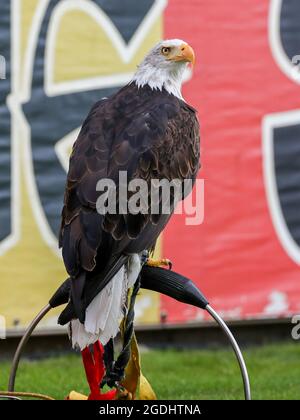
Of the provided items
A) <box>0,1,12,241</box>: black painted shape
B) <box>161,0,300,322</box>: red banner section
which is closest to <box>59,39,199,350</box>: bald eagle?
<box>0,1,12,241</box>: black painted shape

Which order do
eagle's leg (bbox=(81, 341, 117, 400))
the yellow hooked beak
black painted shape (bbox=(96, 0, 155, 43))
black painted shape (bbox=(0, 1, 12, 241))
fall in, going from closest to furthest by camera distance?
eagle's leg (bbox=(81, 341, 117, 400))
the yellow hooked beak
black painted shape (bbox=(0, 1, 12, 241))
black painted shape (bbox=(96, 0, 155, 43))

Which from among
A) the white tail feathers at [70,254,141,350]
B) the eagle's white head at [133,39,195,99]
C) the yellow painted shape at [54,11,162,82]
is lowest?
the white tail feathers at [70,254,141,350]

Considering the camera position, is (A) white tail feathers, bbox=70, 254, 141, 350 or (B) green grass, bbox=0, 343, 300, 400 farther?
(B) green grass, bbox=0, 343, 300, 400

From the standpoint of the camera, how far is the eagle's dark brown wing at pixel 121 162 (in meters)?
3.88

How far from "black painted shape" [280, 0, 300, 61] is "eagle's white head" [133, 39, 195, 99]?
10.6 ft

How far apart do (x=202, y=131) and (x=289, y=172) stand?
859 millimetres

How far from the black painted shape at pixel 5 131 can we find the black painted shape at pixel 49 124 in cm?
19

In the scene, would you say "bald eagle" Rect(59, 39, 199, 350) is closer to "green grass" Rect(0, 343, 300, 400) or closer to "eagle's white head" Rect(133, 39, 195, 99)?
"eagle's white head" Rect(133, 39, 195, 99)

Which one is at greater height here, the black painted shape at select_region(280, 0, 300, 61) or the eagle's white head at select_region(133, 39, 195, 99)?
the black painted shape at select_region(280, 0, 300, 61)

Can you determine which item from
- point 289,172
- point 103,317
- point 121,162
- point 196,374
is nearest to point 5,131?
point 196,374

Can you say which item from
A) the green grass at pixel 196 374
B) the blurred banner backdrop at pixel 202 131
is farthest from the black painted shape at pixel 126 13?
the green grass at pixel 196 374

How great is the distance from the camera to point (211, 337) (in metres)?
8.05

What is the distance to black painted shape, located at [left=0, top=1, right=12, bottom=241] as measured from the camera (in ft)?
23.3
